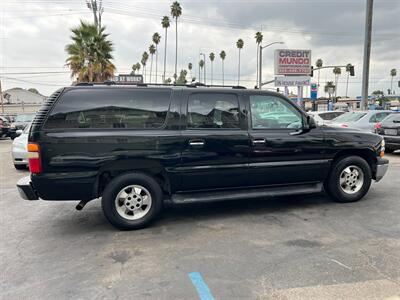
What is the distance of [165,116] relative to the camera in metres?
4.89

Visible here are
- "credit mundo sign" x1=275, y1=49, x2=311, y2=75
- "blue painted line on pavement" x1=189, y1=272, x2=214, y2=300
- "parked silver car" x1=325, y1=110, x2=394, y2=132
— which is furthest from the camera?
"credit mundo sign" x1=275, y1=49, x2=311, y2=75

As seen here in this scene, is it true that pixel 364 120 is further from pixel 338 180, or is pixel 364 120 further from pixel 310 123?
pixel 310 123

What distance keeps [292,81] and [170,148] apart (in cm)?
2070

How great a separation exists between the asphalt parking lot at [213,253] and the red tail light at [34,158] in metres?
0.94

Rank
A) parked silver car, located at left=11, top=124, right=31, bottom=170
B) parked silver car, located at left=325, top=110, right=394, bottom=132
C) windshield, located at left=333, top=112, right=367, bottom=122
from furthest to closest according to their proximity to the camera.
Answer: windshield, located at left=333, top=112, right=367, bottom=122 < parked silver car, located at left=325, top=110, right=394, bottom=132 < parked silver car, located at left=11, top=124, right=31, bottom=170

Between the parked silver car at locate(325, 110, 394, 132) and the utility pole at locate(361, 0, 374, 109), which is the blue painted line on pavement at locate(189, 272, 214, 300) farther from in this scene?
the utility pole at locate(361, 0, 374, 109)

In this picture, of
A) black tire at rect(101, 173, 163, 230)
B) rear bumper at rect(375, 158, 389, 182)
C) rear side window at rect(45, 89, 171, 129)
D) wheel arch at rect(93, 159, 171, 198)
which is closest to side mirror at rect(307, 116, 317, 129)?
rear bumper at rect(375, 158, 389, 182)

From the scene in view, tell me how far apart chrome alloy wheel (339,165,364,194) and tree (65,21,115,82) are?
19.3m

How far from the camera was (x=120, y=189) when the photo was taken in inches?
187

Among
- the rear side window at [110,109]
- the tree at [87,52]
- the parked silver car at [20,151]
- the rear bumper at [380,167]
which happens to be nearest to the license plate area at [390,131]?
the rear bumper at [380,167]

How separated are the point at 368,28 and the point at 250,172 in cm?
1978

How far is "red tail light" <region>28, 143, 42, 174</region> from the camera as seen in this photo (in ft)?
14.5

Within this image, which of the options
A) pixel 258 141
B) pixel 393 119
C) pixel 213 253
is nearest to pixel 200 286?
pixel 213 253

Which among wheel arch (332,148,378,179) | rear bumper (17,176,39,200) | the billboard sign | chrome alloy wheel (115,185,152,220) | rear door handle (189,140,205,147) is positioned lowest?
chrome alloy wheel (115,185,152,220)
